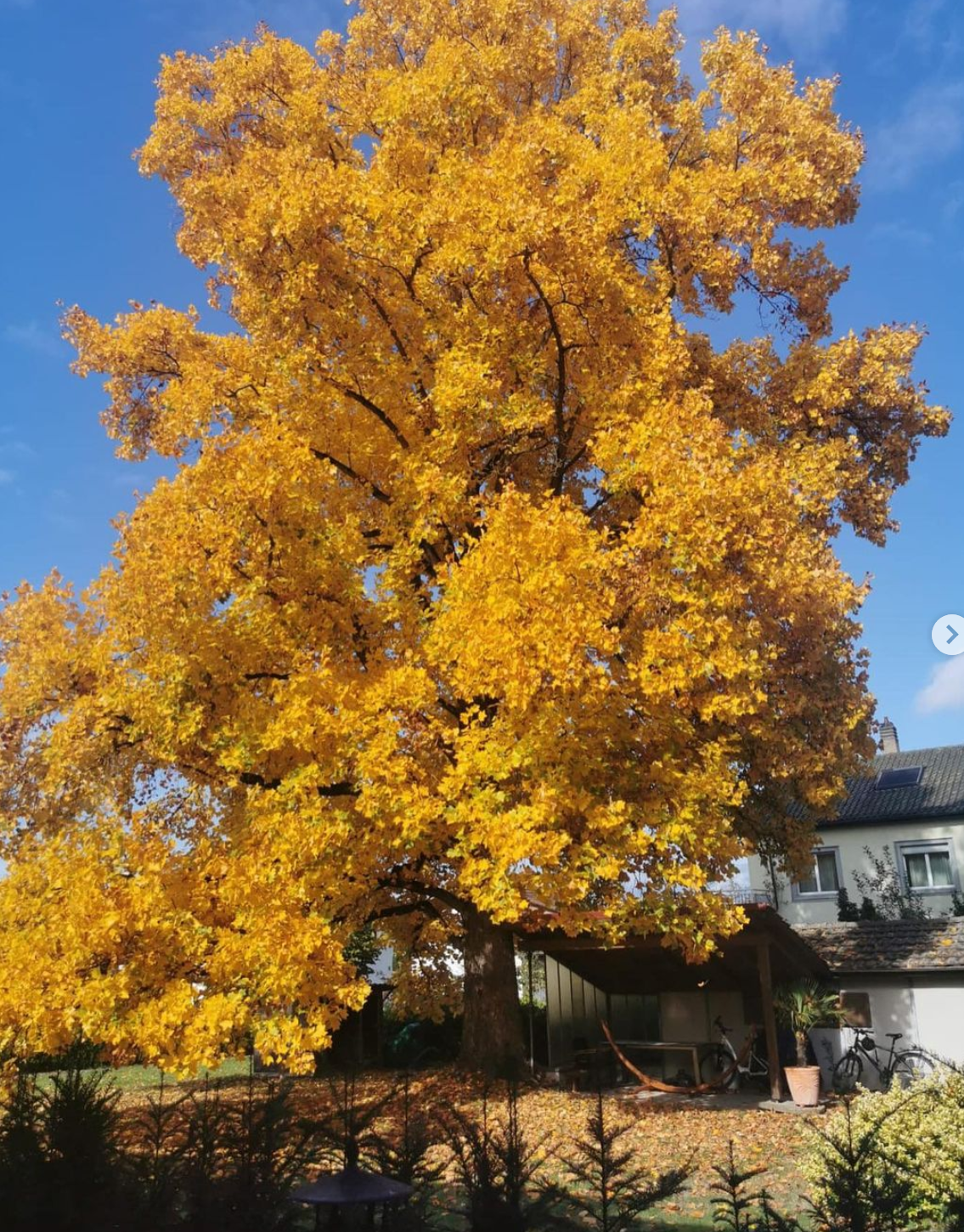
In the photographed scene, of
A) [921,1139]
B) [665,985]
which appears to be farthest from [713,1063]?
[921,1139]

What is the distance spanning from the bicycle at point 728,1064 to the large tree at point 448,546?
4.08 meters

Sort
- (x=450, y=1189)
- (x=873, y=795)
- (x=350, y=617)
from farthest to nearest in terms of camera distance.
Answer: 1. (x=873, y=795)
2. (x=350, y=617)
3. (x=450, y=1189)

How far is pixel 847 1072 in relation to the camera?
54.7 ft

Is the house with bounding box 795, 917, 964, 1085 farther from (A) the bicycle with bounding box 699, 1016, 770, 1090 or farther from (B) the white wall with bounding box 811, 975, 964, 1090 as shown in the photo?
(A) the bicycle with bounding box 699, 1016, 770, 1090

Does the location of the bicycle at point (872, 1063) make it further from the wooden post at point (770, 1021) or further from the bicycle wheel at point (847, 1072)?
the wooden post at point (770, 1021)

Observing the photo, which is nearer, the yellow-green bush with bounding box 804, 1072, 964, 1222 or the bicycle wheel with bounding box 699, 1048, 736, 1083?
the yellow-green bush with bounding box 804, 1072, 964, 1222

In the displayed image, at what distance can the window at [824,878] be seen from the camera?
30172mm

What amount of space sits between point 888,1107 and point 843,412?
36.9ft

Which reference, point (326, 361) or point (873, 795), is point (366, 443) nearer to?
point (326, 361)

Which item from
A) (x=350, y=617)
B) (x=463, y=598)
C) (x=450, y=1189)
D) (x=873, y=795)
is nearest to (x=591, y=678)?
(x=463, y=598)

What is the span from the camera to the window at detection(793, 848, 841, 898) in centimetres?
3017

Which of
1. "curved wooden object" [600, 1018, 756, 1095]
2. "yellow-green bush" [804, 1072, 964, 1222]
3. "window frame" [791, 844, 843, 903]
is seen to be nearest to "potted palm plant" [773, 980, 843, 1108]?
"curved wooden object" [600, 1018, 756, 1095]

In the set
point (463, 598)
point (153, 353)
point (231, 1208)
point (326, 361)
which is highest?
point (153, 353)

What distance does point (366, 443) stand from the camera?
1491 cm
